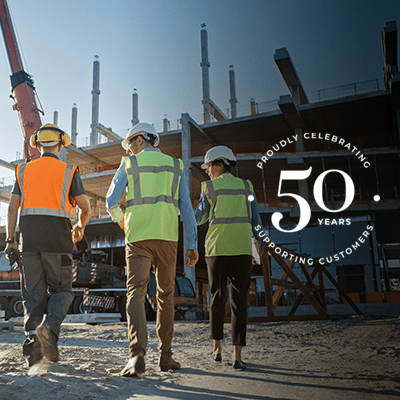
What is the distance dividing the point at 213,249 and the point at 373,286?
72.6 ft

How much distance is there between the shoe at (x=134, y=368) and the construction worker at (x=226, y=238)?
77 cm

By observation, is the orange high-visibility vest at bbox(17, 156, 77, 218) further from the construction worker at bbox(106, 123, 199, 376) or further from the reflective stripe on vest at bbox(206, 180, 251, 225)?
the reflective stripe on vest at bbox(206, 180, 251, 225)

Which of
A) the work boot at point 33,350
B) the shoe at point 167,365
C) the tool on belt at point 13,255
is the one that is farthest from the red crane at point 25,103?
the shoe at point 167,365

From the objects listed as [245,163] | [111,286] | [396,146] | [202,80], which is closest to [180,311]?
[111,286]

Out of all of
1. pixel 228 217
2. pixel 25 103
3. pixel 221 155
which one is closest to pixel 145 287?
pixel 228 217

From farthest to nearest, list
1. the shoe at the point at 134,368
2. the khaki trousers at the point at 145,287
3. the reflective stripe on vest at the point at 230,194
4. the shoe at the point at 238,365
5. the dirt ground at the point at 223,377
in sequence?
the reflective stripe on vest at the point at 230,194 < the shoe at the point at 238,365 < the khaki trousers at the point at 145,287 < the shoe at the point at 134,368 < the dirt ground at the point at 223,377

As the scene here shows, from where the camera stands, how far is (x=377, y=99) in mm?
24141

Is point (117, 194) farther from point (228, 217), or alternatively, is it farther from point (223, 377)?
point (223, 377)

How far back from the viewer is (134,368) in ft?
7.75

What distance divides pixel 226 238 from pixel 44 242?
4.45 ft

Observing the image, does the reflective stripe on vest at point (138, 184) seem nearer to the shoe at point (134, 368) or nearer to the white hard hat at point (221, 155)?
the white hard hat at point (221, 155)

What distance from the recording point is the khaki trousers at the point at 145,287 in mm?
2564

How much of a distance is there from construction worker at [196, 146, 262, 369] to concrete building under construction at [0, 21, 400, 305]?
56.4ft

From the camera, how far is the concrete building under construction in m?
23.2
